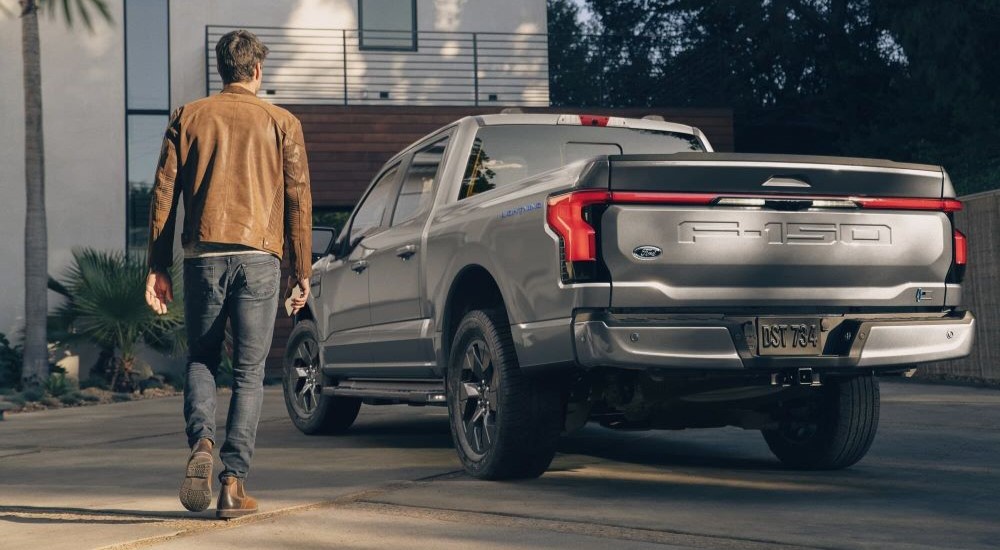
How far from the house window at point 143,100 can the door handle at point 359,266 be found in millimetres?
11409

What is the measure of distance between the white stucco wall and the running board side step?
11.4 metres

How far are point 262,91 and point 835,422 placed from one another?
14.3 meters

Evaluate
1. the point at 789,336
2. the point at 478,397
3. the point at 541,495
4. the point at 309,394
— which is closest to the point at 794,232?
the point at 789,336

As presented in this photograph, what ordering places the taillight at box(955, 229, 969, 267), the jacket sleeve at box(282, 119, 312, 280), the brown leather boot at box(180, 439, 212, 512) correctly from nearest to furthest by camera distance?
the brown leather boot at box(180, 439, 212, 512) → the jacket sleeve at box(282, 119, 312, 280) → the taillight at box(955, 229, 969, 267)

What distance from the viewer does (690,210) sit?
5746mm

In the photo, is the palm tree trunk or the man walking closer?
the man walking

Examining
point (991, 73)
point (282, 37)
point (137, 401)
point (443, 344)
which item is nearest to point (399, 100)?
point (282, 37)

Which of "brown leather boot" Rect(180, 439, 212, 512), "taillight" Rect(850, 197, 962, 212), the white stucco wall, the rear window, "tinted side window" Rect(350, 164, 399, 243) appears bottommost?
"brown leather boot" Rect(180, 439, 212, 512)

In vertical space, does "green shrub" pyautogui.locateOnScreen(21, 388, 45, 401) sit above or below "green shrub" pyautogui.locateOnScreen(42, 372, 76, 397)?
below

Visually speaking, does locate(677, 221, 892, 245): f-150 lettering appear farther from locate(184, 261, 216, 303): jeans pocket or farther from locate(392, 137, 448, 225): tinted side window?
locate(392, 137, 448, 225): tinted side window

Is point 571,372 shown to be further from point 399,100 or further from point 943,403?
point 399,100

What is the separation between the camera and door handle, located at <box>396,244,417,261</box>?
24.8ft

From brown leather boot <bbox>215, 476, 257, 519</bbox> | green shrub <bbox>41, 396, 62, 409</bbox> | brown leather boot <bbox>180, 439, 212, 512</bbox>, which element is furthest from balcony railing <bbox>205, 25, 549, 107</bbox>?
brown leather boot <bbox>180, 439, 212, 512</bbox>

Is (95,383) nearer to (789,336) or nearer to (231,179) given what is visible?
(231,179)
